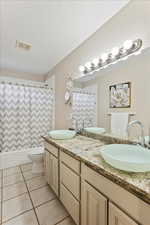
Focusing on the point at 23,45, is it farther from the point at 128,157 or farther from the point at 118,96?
the point at 128,157

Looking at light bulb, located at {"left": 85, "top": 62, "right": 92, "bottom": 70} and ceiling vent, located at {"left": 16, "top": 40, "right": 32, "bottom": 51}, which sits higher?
ceiling vent, located at {"left": 16, "top": 40, "right": 32, "bottom": 51}

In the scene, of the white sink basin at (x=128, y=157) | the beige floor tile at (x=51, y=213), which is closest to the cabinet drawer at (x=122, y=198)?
the white sink basin at (x=128, y=157)

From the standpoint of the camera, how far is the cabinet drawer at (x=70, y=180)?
1.10 m

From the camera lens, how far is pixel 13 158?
102 inches

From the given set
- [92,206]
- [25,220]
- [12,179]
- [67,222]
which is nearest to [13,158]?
[12,179]

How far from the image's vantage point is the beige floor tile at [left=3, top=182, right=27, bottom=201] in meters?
1.68

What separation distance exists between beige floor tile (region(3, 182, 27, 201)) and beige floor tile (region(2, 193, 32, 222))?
0.09 metres

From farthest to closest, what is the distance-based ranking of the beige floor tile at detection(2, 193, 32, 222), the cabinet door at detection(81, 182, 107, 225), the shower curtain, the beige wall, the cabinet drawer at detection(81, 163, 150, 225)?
the shower curtain, the beige floor tile at detection(2, 193, 32, 222), the beige wall, the cabinet door at detection(81, 182, 107, 225), the cabinet drawer at detection(81, 163, 150, 225)

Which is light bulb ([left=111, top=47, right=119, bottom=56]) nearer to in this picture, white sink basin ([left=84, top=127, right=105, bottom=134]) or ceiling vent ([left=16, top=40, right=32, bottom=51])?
white sink basin ([left=84, top=127, right=105, bottom=134])

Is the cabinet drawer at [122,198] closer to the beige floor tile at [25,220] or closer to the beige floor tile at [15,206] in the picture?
the beige floor tile at [25,220]

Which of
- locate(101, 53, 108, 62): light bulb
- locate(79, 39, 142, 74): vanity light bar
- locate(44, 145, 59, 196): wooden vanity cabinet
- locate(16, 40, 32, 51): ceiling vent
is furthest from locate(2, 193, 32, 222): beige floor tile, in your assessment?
locate(16, 40, 32, 51): ceiling vent

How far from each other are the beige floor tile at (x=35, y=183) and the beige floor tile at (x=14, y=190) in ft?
0.27

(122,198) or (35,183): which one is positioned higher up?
(122,198)

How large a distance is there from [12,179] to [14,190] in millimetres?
349
